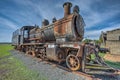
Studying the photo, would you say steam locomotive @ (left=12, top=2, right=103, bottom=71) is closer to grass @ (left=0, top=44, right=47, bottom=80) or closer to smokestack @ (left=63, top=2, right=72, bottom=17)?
smokestack @ (left=63, top=2, right=72, bottom=17)

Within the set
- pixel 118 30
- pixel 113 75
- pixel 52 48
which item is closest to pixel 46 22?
pixel 52 48

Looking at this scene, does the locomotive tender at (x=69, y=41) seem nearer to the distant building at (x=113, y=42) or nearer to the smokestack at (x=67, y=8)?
the smokestack at (x=67, y=8)

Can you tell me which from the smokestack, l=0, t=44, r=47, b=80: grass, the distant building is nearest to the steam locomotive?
the smokestack

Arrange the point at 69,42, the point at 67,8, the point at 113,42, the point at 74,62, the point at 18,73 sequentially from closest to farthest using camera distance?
the point at 18,73 < the point at 74,62 < the point at 69,42 < the point at 67,8 < the point at 113,42

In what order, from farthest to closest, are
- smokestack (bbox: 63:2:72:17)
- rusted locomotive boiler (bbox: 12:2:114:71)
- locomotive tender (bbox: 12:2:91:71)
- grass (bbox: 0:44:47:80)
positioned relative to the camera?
smokestack (bbox: 63:2:72:17), locomotive tender (bbox: 12:2:91:71), rusted locomotive boiler (bbox: 12:2:114:71), grass (bbox: 0:44:47:80)

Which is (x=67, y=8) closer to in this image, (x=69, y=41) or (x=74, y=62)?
(x=69, y=41)

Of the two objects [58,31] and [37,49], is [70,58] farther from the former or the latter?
[37,49]

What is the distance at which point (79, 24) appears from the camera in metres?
6.86

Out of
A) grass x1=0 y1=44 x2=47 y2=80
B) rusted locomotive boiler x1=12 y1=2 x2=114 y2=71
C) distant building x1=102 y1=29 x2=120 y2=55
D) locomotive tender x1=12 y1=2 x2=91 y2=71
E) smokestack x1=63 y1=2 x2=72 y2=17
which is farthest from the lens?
distant building x1=102 y1=29 x2=120 y2=55

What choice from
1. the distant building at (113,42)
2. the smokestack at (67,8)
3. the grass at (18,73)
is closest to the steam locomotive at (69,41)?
the smokestack at (67,8)

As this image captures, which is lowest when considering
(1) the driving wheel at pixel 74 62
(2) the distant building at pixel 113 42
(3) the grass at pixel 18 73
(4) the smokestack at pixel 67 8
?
(3) the grass at pixel 18 73

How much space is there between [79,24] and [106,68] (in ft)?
10.1

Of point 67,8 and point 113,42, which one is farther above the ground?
point 67,8

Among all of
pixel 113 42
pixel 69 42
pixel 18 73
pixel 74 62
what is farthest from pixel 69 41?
pixel 113 42
